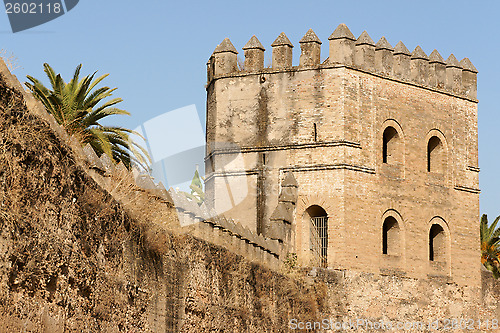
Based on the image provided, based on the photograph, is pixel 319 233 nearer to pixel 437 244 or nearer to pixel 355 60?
pixel 437 244

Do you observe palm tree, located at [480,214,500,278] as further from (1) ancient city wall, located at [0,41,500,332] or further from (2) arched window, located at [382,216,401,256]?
(1) ancient city wall, located at [0,41,500,332]

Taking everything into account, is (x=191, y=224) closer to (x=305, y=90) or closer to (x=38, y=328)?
(x=38, y=328)

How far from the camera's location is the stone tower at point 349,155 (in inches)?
917

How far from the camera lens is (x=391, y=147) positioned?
24516mm

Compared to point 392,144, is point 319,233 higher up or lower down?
lower down

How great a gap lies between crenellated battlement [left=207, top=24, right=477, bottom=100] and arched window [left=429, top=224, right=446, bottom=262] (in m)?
4.00

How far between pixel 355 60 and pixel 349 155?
8.56ft

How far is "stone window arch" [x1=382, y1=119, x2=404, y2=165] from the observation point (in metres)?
24.3

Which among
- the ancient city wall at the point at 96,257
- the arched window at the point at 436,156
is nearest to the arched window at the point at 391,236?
the arched window at the point at 436,156

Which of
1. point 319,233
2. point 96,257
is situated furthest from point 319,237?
point 96,257

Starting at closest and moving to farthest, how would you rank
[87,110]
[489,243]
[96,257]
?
[96,257] → [87,110] → [489,243]

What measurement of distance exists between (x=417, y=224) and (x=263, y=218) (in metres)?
4.23

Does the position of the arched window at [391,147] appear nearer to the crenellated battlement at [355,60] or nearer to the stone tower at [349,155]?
the stone tower at [349,155]

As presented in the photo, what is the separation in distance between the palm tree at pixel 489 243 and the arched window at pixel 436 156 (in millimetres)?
14211
